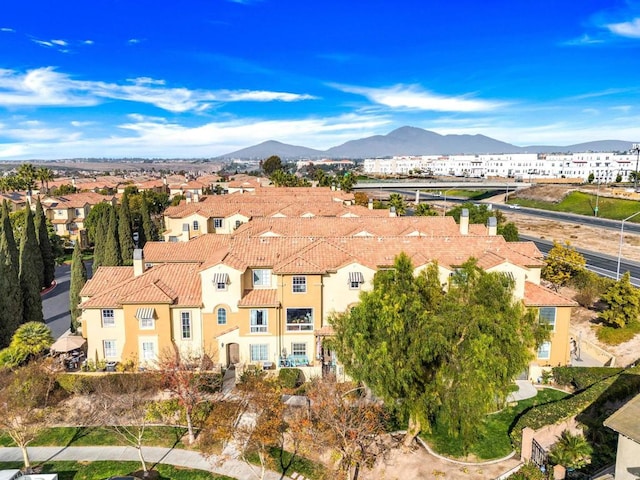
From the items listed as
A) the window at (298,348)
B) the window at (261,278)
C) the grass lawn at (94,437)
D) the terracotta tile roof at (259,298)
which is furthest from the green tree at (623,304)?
the grass lawn at (94,437)

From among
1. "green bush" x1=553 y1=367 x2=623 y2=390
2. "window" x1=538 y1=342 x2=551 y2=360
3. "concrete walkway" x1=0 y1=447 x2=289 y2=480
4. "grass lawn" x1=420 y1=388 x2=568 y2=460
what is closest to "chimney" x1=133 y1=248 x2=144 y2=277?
"concrete walkway" x1=0 y1=447 x2=289 y2=480

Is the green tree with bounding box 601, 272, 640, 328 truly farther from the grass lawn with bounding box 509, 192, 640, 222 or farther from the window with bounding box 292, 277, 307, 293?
the grass lawn with bounding box 509, 192, 640, 222

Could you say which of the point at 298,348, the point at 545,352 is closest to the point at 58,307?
the point at 298,348

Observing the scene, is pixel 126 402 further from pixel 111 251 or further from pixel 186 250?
pixel 111 251

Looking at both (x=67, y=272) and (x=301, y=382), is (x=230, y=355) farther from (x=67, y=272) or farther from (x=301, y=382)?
(x=67, y=272)

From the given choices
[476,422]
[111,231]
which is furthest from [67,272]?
[476,422]
